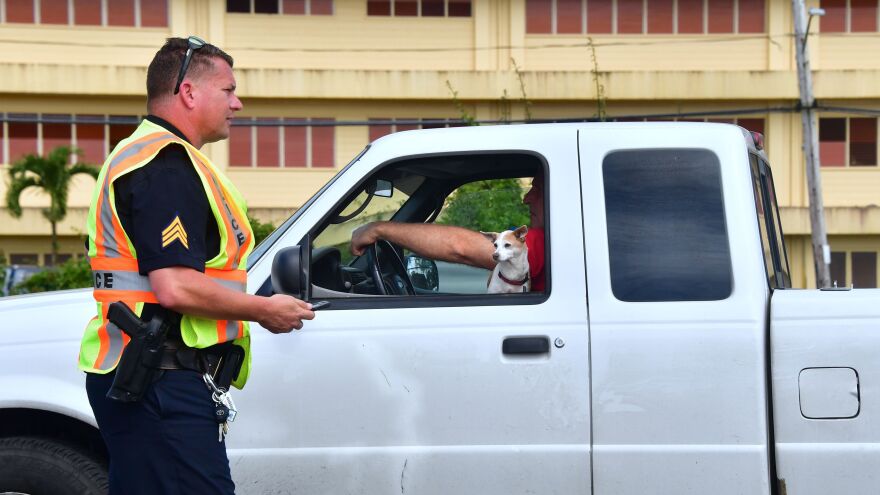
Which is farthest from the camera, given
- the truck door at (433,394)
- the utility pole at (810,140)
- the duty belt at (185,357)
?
the utility pole at (810,140)

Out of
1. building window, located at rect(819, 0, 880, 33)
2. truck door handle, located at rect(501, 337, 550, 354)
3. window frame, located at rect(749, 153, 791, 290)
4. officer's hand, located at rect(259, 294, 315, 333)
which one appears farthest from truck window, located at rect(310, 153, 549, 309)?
building window, located at rect(819, 0, 880, 33)

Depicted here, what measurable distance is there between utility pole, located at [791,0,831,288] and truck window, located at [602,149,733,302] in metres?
20.2

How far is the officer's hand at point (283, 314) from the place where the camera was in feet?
9.71

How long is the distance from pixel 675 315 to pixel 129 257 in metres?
1.84

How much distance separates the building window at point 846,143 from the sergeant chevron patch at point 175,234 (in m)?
31.5

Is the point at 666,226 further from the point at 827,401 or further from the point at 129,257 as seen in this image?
the point at 129,257

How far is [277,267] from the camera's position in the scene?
3723 millimetres

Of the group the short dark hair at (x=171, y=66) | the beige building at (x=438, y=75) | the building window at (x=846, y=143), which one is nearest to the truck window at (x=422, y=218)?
the short dark hair at (x=171, y=66)

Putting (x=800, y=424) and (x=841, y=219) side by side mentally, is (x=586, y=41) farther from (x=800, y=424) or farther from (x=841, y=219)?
(x=800, y=424)

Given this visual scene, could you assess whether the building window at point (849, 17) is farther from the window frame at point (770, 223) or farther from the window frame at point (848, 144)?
the window frame at point (770, 223)

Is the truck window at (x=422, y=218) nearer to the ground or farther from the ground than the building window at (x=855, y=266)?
farther from the ground

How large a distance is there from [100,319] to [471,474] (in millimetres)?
1431

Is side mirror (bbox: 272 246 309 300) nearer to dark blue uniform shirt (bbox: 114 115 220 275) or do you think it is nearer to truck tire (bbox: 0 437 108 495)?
dark blue uniform shirt (bbox: 114 115 220 275)

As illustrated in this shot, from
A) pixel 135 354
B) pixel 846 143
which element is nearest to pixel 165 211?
pixel 135 354
